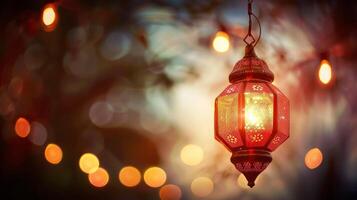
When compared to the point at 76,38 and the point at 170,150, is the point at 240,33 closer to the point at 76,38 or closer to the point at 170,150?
the point at 76,38

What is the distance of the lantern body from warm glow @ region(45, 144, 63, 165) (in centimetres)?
627

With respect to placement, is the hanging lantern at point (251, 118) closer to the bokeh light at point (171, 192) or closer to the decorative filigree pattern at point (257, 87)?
the decorative filigree pattern at point (257, 87)

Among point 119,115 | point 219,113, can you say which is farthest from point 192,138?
point 219,113

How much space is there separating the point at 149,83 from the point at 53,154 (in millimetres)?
2277

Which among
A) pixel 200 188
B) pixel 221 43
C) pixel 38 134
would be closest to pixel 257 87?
pixel 221 43

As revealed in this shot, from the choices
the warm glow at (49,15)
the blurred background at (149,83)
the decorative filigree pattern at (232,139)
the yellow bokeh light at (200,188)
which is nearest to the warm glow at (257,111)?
the decorative filigree pattern at (232,139)

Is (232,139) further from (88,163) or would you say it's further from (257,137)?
(88,163)

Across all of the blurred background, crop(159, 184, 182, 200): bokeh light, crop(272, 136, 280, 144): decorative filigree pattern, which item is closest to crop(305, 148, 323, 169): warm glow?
the blurred background

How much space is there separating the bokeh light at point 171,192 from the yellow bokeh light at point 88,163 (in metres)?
2.79

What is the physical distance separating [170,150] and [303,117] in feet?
16.3

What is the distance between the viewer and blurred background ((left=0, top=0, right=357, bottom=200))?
9156mm

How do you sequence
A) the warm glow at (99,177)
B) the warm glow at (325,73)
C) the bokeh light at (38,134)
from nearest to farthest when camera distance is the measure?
the warm glow at (325,73)
the bokeh light at (38,134)
the warm glow at (99,177)

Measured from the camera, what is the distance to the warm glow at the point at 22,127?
10.7m

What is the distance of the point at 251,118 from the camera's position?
563 centimetres
